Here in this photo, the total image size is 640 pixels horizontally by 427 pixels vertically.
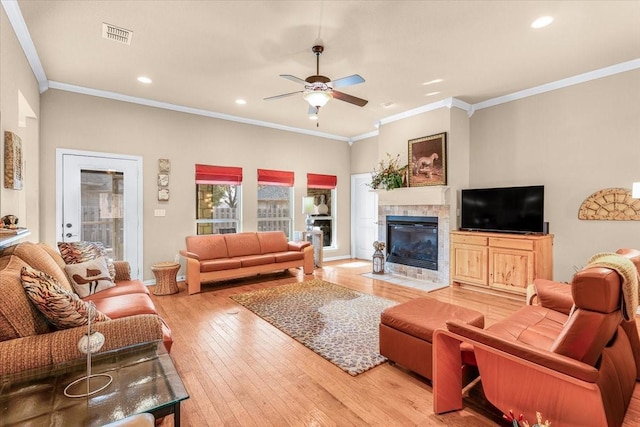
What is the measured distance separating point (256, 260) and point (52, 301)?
146 inches

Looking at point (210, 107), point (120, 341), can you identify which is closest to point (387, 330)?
point (120, 341)

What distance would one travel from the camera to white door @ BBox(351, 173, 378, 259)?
7402 millimetres

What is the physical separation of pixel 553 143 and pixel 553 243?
1.45m

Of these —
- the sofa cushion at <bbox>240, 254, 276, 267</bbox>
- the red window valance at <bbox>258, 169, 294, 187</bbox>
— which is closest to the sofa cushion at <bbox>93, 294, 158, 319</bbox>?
the sofa cushion at <bbox>240, 254, 276, 267</bbox>

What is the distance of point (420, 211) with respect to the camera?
5477 millimetres

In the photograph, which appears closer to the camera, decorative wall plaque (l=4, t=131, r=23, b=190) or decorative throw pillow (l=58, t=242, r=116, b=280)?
decorative wall plaque (l=4, t=131, r=23, b=190)

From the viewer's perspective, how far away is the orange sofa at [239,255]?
4.80 metres

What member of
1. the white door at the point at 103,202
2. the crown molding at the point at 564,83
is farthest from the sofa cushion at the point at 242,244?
the crown molding at the point at 564,83

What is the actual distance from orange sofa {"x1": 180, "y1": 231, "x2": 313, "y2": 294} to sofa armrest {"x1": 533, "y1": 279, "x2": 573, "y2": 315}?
3946 mm

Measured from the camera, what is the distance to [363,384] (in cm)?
228

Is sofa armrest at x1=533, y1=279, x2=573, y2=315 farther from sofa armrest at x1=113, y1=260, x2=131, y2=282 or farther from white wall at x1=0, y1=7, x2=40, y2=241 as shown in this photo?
white wall at x1=0, y1=7, x2=40, y2=241

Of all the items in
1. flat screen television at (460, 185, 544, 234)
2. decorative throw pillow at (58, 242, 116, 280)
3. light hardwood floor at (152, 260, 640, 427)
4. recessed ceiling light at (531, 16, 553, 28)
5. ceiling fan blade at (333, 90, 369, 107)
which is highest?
recessed ceiling light at (531, 16, 553, 28)

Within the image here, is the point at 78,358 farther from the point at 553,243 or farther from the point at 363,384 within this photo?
the point at 553,243

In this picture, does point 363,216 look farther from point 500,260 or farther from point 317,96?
point 317,96
